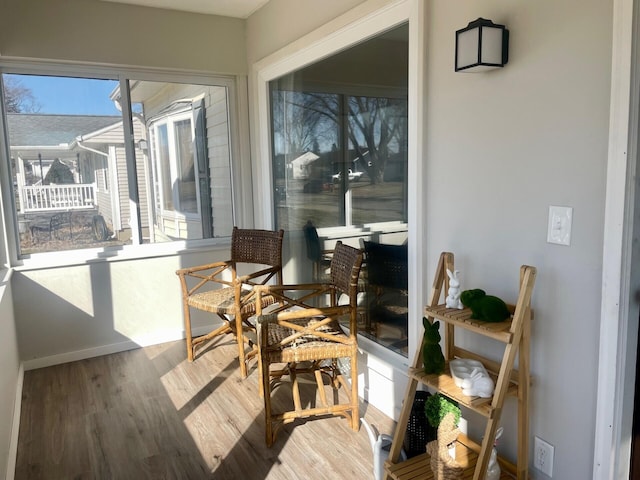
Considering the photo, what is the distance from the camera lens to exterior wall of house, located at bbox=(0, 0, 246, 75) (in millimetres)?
3250

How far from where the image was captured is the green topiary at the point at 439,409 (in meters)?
1.90

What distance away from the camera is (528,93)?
1.76 meters

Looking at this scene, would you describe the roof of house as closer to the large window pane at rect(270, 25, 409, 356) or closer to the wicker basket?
the large window pane at rect(270, 25, 409, 356)

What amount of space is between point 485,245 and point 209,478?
157 centimetres

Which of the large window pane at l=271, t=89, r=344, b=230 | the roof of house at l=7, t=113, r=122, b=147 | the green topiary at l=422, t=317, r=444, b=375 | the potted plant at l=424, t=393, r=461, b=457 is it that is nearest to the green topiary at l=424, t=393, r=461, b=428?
the potted plant at l=424, t=393, r=461, b=457

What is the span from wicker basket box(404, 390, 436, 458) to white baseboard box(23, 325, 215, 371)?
2.36 meters

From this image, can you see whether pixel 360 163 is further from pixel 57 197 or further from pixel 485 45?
A: pixel 57 197

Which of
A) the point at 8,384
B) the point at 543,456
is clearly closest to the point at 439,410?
the point at 543,456

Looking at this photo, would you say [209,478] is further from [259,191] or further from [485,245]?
[259,191]

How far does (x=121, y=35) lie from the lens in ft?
11.6

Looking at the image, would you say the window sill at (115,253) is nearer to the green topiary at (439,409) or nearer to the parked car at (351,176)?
the parked car at (351,176)

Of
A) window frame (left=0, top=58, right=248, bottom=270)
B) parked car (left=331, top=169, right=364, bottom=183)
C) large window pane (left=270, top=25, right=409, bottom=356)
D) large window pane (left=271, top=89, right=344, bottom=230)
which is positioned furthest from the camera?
window frame (left=0, top=58, right=248, bottom=270)

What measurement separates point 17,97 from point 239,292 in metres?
2.02

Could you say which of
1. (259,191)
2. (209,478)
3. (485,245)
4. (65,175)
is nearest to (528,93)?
(485,245)
